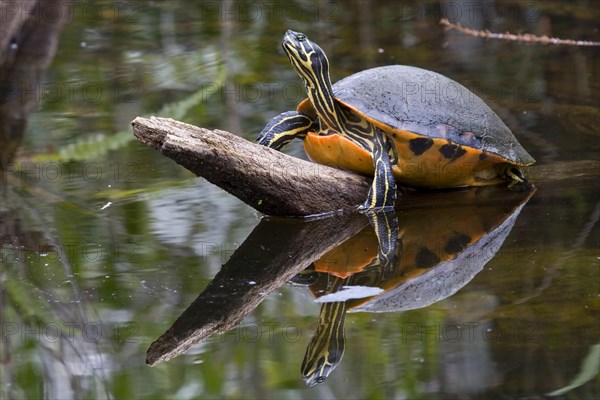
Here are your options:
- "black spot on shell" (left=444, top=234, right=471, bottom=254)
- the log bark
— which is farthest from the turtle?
"black spot on shell" (left=444, top=234, right=471, bottom=254)

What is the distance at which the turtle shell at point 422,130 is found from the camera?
4176 millimetres

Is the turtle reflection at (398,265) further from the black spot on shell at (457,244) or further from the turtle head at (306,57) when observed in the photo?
the turtle head at (306,57)

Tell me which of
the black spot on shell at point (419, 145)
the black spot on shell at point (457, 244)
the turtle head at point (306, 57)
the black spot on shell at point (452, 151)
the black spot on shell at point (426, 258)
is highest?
the turtle head at point (306, 57)

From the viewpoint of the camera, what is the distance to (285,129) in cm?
447

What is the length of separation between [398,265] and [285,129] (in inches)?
47.0

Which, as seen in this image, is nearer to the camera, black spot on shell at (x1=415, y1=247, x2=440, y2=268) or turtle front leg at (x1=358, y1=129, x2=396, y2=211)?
black spot on shell at (x1=415, y1=247, x2=440, y2=268)

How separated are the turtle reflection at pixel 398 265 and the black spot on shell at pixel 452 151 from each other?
255 mm

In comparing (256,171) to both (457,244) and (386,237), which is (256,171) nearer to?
(386,237)

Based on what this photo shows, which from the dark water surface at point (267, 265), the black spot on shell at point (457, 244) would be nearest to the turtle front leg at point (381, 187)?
the dark water surface at point (267, 265)

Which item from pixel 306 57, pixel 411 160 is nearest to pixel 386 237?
pixel 411 160

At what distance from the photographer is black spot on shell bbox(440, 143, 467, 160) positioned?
4182 millimetres

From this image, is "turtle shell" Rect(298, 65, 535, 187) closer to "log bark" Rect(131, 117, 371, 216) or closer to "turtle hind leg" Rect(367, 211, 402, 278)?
"log bark" Rect(131, 117, 371, 216)

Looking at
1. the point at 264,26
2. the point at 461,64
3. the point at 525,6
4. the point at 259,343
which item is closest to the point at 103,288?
the point at 259,343

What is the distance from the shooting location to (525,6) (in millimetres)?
8531
